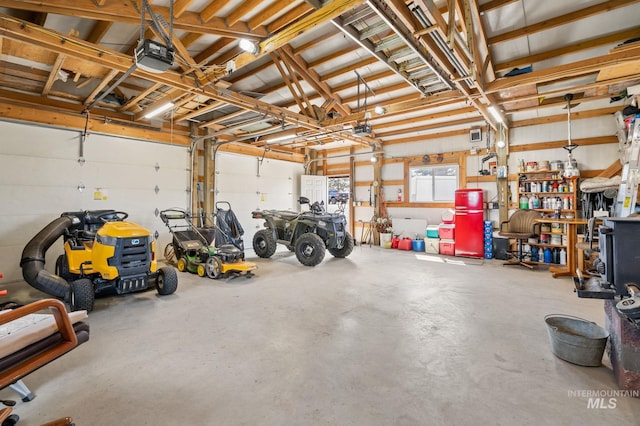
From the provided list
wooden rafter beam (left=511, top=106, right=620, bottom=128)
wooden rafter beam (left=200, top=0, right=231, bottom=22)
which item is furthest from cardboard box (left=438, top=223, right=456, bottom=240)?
wooden rafter beam (left=200, top=0, right=231, bottom=22)

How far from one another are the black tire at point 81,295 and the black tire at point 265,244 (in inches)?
143

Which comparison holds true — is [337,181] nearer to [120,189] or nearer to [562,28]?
[120,189]

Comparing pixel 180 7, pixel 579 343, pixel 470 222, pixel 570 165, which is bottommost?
pixel 579 343

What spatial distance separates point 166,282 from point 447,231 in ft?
20.7

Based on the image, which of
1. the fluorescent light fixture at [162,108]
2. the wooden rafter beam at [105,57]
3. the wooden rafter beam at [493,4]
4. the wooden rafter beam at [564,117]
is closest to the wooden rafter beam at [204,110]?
the wooden rafter beam at [105,57]

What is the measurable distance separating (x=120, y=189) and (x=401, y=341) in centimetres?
606

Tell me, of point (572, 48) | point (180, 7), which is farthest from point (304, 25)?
point (572, 48)

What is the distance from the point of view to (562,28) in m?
3.83

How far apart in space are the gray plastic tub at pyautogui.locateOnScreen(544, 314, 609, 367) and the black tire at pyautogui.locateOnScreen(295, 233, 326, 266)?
3.72 m

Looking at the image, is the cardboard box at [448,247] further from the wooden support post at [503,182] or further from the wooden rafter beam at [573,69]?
the wooden rafter beam at [573,69]

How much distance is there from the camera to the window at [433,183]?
25.8ft

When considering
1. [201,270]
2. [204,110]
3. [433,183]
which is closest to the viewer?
[201,270]

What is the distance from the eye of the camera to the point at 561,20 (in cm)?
359

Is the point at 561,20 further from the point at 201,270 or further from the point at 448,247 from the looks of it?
the point at 201,270
